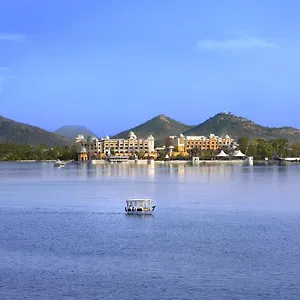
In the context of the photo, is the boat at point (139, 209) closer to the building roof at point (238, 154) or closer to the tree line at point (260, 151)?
the tree line at point (260, 151)

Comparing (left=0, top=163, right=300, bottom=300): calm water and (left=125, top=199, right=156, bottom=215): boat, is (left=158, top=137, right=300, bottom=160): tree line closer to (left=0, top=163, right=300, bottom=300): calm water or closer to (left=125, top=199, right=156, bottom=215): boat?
(left=0, top=163, right=300, bottom=300): calm water

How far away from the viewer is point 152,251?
20641 millimetres

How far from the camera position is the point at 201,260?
19203 millimetres

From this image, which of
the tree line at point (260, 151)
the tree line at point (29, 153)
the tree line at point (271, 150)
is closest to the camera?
the tree line at point (271, 150)

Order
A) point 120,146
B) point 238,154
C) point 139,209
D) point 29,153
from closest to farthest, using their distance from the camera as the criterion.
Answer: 1. point 139,209
2. point 238,154
3. point 120,146
4. point 29,153

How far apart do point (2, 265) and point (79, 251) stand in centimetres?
276

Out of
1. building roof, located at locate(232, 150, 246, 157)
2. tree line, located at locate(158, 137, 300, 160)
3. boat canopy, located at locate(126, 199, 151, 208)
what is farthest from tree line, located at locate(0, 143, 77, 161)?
boat canopy, located at locate(126, 199, 151, 208)

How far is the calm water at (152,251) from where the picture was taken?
1638 centimetres

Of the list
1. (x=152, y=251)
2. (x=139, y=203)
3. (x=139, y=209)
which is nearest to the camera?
(x=152, y=251)

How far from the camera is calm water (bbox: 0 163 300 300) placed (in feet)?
53.7

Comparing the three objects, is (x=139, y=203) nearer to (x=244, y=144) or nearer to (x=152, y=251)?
(x=152, y=251)

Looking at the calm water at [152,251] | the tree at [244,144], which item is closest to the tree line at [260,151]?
the tree at [244,144]

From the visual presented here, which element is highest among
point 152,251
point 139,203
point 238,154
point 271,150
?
point 271,150

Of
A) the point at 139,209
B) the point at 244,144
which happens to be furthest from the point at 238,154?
the point at 139,209
